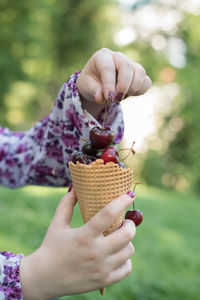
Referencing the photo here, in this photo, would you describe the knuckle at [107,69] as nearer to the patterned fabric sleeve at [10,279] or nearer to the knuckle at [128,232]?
the knuckle at [128,232]

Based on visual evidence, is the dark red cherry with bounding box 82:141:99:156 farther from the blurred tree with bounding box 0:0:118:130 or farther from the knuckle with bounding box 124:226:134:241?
the blurred tree with bounding box 0:0:118:130

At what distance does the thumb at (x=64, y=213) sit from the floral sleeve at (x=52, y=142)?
0.95 ft

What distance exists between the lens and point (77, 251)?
92 cm

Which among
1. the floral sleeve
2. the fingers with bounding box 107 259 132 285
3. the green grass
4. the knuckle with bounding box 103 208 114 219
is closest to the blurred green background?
the green grass

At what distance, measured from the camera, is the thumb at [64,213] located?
998mm

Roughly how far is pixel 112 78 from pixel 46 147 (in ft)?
1.93

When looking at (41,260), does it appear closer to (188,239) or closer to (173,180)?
(188,239)

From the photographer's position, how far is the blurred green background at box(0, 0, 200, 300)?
3.28 m

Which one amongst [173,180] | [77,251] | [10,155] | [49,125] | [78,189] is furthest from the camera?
[173,180]

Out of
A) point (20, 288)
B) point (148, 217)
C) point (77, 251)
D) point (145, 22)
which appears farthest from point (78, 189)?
point (145, 22)

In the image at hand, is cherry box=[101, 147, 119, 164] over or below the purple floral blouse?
over

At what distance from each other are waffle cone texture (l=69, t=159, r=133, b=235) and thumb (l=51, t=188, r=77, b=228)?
0.14 feet

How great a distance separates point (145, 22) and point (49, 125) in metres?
19.3

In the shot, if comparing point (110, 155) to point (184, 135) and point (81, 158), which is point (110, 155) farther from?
point (184, 135)
